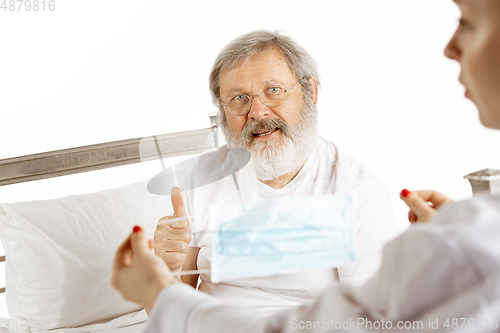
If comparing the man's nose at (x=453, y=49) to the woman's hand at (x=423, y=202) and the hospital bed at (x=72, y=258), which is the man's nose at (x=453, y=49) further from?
the hospital bed at (x=72, y=258)

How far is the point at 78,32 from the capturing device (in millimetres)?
1704

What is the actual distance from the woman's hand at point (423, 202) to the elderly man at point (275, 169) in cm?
15

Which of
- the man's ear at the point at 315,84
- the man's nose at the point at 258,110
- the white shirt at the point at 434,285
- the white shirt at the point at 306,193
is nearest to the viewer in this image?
the white shirt at the point at 434,285

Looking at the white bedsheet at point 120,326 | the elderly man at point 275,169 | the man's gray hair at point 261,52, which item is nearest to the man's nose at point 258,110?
the elderly man at point 275,169

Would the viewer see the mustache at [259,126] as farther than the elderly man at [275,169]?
Yes

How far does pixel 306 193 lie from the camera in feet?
3.67

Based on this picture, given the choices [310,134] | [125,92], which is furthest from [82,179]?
[310,134]

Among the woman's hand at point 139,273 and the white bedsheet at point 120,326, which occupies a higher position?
the woman's hand at point 139,273

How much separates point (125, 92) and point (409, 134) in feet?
3.96

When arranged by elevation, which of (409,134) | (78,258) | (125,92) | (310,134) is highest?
(125,92)

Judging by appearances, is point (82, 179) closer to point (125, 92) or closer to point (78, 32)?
point (125, 92)

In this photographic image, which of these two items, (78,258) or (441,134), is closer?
(78,258)

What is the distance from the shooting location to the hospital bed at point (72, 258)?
4.44 feet

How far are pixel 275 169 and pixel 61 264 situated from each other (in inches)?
29.7
